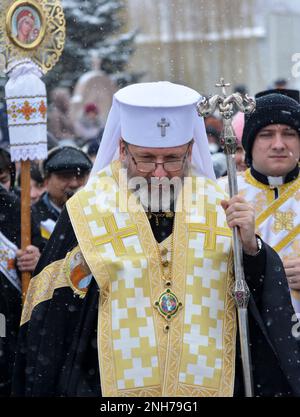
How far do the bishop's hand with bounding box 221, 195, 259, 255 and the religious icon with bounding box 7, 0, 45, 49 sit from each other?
2.65 m

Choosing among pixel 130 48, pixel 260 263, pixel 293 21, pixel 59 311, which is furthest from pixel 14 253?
pixel 293 21

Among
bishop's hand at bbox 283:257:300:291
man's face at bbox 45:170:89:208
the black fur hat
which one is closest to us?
bishop's hand at bbox 283:257:300:291

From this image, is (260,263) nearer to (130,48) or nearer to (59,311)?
(59,311)

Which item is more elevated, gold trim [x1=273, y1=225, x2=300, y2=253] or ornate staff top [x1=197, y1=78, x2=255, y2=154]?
ornate staff top [x1=197, y1=78, x2=255, y2=154]

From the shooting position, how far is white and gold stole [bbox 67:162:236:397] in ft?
18.2

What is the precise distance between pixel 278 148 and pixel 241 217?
1.43 meters

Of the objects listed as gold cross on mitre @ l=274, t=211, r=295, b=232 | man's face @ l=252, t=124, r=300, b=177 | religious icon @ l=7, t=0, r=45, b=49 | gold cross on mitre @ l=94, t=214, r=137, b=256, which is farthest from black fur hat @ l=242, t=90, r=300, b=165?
religious icon @ l=7, t=0, r=45, b=49

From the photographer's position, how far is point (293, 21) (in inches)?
1307

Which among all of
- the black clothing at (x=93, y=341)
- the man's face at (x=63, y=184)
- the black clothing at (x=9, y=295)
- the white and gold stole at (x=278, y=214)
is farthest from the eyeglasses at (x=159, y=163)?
the man's face at (x=63, y=184)

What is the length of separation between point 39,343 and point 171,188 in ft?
3.10

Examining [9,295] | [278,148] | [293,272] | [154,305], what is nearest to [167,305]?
[154,305]

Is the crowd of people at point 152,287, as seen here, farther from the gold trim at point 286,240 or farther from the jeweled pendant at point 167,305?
the gold trim at point 286,240

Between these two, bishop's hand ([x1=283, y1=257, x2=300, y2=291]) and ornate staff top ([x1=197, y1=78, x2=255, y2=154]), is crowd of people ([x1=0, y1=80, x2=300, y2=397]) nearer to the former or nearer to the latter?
ornate staff top ([x1=197, y1=78, x2=255, y2=154])

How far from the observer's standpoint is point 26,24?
7.67 meters
